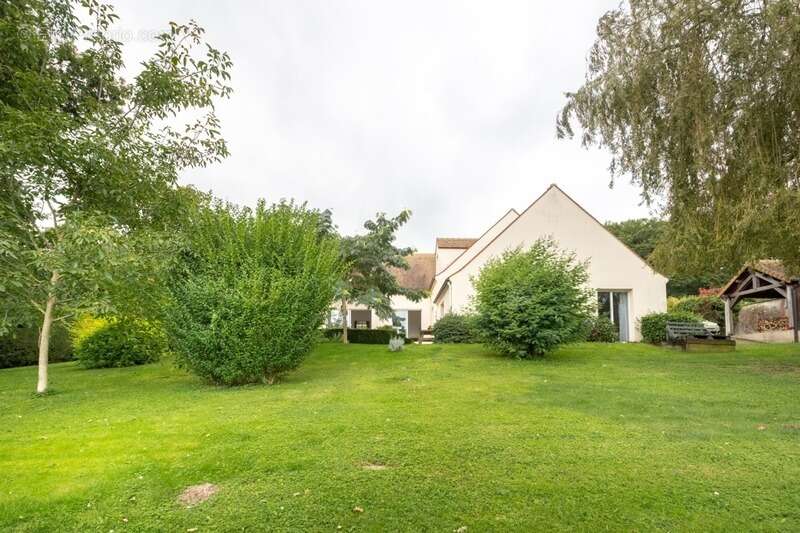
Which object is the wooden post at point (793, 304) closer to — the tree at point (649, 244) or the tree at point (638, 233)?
the tree at point (649, 244)

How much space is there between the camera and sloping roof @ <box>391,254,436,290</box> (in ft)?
109

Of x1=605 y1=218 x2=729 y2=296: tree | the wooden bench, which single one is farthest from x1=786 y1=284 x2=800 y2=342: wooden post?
x1=605 y1=218 x2=729 y2=296: tree

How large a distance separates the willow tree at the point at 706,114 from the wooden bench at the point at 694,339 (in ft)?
21.7

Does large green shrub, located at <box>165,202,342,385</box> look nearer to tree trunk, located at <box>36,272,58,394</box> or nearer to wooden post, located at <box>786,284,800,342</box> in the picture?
tree trunk, located at <box>36,272,58,394</box>

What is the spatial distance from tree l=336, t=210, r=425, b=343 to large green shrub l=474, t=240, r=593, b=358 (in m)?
5.48

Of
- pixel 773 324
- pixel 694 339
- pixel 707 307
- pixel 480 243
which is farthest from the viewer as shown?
pixel 707 307

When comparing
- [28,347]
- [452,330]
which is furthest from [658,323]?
[28,347]

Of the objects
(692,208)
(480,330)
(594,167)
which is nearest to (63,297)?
(480,330)

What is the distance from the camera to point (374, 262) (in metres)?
18.8

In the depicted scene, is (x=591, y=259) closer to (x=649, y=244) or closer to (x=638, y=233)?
(x=649, y=244)

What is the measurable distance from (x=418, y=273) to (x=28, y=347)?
22695 mm

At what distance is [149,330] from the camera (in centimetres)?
1229

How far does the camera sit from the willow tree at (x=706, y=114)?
27.6 ft

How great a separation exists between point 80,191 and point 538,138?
11.2 meters
